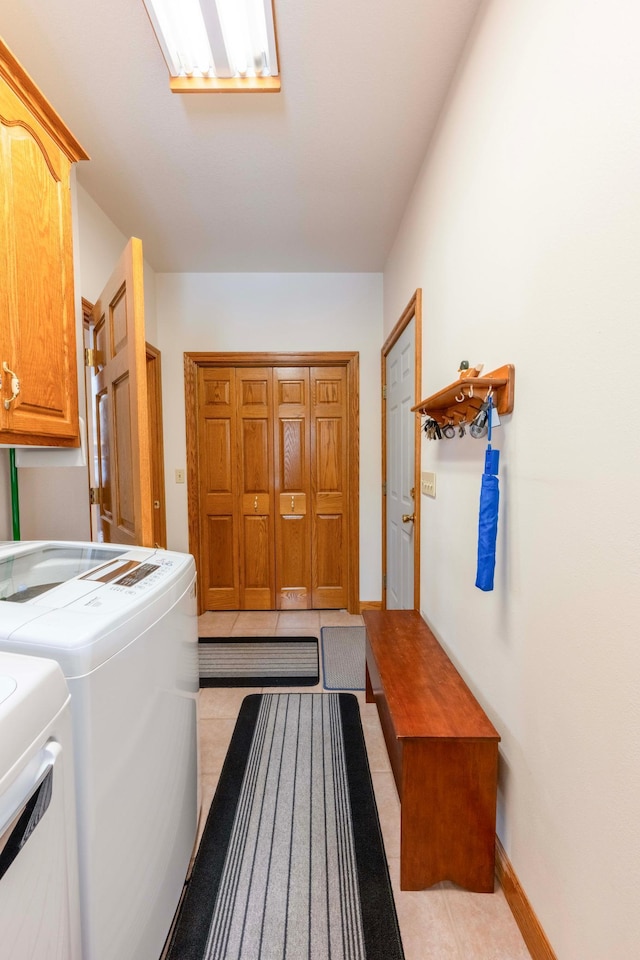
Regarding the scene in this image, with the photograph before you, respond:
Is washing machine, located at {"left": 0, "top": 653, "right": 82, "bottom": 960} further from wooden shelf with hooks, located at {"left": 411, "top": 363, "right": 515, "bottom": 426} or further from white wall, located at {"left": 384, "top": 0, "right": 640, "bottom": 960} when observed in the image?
wooden shelf with hooks, located at {"left": 411, "top": 363, "right": 515, "bottom": 426}

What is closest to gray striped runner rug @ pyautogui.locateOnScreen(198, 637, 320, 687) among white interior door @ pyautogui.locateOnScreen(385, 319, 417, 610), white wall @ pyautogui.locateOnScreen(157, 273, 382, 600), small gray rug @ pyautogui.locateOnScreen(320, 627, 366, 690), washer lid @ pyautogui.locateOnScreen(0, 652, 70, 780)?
small gray rug @ pyautogui.locateOnScreen(320, 627, 366, 690)

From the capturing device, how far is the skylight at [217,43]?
1.23m

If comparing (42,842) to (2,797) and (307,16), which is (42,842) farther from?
(307,16)

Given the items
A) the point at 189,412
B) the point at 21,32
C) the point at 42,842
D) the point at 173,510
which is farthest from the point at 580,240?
the point at 173,510

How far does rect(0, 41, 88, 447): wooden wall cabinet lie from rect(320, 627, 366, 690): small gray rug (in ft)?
5.87

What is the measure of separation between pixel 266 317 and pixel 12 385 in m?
2.23

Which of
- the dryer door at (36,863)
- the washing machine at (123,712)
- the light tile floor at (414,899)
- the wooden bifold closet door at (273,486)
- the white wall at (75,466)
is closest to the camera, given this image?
the dryer door at (36,863)

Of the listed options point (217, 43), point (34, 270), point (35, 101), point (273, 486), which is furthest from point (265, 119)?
point (273, 486)

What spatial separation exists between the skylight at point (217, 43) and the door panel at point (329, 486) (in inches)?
72.0

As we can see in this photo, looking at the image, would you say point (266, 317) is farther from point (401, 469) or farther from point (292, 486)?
point (401, 469)

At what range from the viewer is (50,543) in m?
1.35

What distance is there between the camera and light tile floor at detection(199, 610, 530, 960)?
1.05 metres

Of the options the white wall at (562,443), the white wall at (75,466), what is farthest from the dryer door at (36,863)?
the white wall at (75,466)

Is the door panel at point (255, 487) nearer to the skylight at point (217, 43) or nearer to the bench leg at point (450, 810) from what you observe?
the skylight at point (217, 43)
